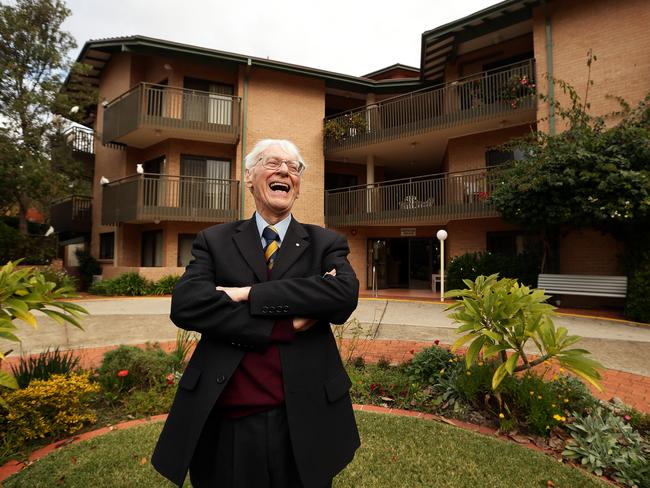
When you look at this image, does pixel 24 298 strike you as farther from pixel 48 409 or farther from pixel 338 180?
pixel 338 180

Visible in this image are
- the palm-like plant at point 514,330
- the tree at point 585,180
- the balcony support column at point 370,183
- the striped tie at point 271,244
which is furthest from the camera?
the balcony support column at point 370,183

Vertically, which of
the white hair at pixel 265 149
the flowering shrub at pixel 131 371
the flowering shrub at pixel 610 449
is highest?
the white hair at pixel 265 149

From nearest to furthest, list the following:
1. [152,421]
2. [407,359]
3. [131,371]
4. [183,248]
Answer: [152,421] → [131,371] → [407,359] → [183,248]

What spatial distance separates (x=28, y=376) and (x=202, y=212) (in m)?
10.8

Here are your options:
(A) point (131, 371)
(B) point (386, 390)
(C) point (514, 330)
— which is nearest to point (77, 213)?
(A) point (131, 371)

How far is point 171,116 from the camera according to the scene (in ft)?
45.7

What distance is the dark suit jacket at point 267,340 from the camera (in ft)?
4.46

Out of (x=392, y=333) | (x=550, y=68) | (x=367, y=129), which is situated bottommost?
→ (x=392, y=333)

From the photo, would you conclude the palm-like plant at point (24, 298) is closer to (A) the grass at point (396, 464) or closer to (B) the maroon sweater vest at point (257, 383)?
(A) the grass at point (396, 464)

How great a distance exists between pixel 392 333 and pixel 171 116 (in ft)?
41.1

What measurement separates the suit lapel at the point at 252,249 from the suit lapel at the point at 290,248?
0.19 feet

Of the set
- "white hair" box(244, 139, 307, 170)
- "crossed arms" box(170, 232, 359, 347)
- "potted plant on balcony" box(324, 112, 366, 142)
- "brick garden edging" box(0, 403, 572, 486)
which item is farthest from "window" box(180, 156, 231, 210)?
"crossed arms" box(170, 232, 359, 347)

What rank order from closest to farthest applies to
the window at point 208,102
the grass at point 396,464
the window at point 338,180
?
1. the grass at point 396,464
2. the window at point 208,102
3. the window at point 338,180

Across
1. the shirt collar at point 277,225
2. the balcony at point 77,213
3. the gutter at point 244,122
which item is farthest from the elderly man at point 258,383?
the balcony at point 77,213
